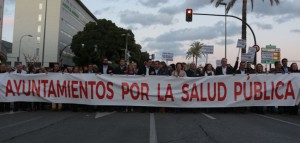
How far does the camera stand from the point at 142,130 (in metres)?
9.20

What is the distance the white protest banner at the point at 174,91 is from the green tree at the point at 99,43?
63.4 m

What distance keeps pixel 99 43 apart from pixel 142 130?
7021cm

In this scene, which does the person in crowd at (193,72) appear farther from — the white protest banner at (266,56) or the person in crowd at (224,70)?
the white protest banner at (266,56)

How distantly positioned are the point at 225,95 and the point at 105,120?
15.8ft

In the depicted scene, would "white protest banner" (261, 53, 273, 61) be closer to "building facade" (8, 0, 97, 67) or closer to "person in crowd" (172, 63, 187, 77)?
"person in crowd" (172, 63, 187, 77)

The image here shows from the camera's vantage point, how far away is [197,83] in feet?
46.2

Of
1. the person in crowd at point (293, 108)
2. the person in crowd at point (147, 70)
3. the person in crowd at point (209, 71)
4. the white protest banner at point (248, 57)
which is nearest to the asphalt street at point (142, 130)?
the person in crowd at point (293, 108)

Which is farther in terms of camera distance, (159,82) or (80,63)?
(80,63)

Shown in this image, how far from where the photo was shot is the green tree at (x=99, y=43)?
7869 centimetres

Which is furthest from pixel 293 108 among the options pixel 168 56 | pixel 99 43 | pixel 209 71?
pixel 99 43

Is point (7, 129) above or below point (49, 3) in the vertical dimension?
below

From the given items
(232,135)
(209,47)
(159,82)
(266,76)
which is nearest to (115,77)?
(159,82)

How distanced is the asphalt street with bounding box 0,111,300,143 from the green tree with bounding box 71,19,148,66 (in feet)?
220

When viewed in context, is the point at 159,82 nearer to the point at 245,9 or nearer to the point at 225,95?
the point at 225,95
